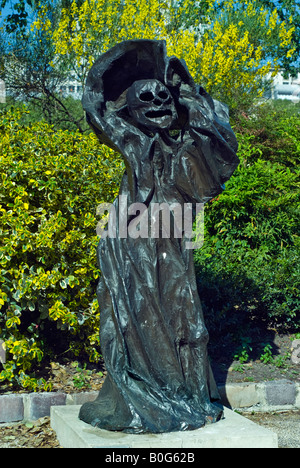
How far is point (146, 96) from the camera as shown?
385 cm

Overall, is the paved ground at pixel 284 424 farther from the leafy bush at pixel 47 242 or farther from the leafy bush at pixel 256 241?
the leafy bush at pixel 47 242

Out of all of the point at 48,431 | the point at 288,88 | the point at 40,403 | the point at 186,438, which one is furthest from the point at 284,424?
the point at 288,88

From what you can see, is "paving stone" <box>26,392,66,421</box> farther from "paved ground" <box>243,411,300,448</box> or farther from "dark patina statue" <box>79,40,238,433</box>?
"paved ground" <box>243,411,300,448</box>

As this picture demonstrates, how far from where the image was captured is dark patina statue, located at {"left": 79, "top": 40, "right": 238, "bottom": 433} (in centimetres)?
363

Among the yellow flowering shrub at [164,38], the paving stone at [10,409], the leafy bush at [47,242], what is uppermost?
the yellow flowering shrub at [164,38]

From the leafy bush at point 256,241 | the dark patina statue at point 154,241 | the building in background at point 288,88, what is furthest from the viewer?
the building in background at point 288,88

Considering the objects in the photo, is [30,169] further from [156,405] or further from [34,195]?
[156,405]

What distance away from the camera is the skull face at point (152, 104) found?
3824 millimetres

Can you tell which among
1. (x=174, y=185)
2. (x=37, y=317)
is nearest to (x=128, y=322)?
(x=174, y=185)

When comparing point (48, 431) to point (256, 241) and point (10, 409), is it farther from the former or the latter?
point (256, 241)

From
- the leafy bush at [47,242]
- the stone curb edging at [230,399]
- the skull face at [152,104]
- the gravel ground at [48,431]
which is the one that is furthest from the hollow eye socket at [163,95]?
the stone curb edging at [230,399]

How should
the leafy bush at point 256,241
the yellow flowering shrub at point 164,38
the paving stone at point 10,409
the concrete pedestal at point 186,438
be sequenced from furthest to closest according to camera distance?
1. the yellow flowering shrub at point 164,38
2. the leafy bush at point 256,241
3. the paving stone at point 10,409
4. the concrete pedestal at point 186,438

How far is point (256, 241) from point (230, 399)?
314 centimetres

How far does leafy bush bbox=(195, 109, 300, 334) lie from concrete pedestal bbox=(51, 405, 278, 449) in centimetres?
257
